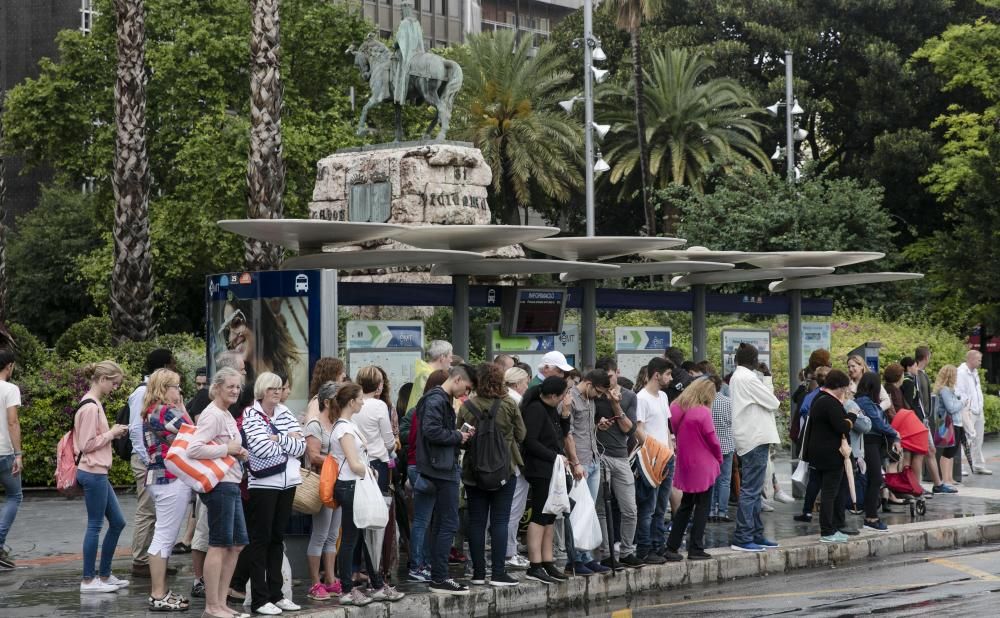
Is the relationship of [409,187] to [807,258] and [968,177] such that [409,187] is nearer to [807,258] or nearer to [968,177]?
[807,258]

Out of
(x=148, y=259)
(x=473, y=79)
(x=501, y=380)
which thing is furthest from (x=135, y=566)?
(x=473, y=79)

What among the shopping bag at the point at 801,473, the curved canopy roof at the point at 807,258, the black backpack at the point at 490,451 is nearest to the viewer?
the black backpack at the point at 490,451

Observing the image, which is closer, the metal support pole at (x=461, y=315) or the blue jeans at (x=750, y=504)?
the blue jeans at (x=750, y=504)


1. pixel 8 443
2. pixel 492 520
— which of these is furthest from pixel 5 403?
pixel 492 520

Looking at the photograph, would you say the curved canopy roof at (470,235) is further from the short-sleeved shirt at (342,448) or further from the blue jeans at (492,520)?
the short-sleeved shirt at (342,448)

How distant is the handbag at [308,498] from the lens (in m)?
9.88

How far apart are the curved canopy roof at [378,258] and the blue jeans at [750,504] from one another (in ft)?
10.4

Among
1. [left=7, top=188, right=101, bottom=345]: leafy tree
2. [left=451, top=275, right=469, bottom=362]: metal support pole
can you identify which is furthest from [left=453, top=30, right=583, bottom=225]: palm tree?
[left=451, top=275, right=469, bottom=362]: metal support pole

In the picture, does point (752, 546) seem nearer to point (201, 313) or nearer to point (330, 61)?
point (330, 61)

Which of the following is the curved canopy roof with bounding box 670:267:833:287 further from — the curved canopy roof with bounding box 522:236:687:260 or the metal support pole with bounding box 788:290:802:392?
the curved canopy roof with bounding box 522:236:687:260

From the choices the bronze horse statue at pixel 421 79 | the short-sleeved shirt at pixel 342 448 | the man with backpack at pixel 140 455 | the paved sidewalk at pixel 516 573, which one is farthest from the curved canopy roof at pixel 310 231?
the bronze horse statue at pixel 421 79

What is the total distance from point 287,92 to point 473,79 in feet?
21.9

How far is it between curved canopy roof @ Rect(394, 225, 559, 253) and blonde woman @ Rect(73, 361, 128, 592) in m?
3.60

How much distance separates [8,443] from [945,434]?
11.5m
